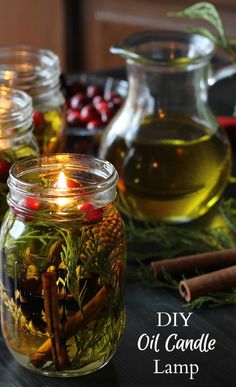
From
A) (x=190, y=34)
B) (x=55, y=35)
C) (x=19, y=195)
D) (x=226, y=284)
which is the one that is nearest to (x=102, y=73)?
(x=190, y=34)

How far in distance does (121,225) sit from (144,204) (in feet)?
1.15

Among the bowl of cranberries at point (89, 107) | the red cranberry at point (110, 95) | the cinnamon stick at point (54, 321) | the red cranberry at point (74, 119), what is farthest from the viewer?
the red cranberry at point (110, 95)

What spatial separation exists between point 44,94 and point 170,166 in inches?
8.5

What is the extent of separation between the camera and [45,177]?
926 mm

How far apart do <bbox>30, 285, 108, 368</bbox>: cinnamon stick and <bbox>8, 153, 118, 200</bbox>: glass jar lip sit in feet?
0.34

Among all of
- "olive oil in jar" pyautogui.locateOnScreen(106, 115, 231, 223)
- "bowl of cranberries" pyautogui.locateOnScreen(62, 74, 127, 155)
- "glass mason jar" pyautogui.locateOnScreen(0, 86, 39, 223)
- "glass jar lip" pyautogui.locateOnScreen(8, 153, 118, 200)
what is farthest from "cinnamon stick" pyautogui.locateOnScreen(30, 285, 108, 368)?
"bowl of cranberries" pyautogui.locateOnScreen(62, 74, 127, 155)

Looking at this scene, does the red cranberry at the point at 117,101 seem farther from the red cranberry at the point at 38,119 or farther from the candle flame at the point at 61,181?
the candle flame at the point at 61,181

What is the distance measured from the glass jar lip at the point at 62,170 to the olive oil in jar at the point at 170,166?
0.31 meters

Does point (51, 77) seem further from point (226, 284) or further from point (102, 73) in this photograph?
point (102, 73)

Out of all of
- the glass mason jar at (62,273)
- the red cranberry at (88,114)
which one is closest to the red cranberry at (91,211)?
the glass mason jar at (62,273)

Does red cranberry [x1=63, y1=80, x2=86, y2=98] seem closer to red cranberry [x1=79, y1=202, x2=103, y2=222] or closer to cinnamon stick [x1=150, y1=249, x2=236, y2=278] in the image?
cinnamon stick [x1=150, y1=249, x2=236, y2=278]

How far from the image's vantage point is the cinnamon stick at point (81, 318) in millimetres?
865

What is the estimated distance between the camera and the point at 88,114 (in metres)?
1.57

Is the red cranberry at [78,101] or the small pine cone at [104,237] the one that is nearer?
the small pine cone at [104,237]
